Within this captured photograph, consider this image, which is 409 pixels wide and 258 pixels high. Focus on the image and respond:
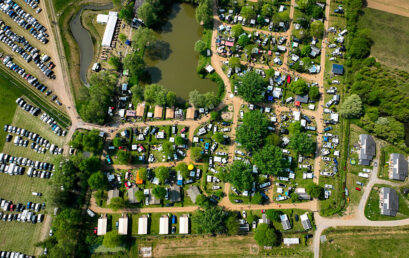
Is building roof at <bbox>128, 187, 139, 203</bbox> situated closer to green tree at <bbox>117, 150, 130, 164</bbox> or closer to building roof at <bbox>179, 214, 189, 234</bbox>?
green tree at <bbox>117, 150, 130, 164</bbox>

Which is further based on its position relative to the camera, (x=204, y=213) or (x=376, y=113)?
(x=376, y=113)

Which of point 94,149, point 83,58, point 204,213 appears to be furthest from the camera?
point 83,58

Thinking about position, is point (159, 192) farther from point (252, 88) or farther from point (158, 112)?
point (252, 88)

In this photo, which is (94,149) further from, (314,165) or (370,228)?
(370,228)

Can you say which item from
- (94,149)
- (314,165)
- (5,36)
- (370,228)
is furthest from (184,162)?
(5,36)

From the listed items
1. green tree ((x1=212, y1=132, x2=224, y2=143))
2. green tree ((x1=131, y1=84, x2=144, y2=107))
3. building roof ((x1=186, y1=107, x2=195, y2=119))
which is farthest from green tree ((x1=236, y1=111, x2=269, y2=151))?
green tree ((x1=131, y1=84, x2=144, y2=107))

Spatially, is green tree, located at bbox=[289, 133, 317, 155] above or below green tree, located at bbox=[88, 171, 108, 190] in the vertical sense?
above

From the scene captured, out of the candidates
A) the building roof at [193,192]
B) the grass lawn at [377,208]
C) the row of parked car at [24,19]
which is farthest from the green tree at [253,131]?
the row of parked car at [24,19]
